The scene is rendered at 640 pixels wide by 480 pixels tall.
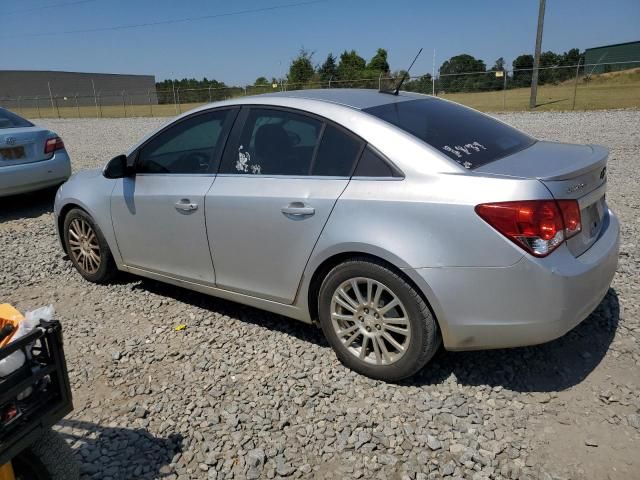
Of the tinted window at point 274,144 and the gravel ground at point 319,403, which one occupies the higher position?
the tinted window at point 274,144

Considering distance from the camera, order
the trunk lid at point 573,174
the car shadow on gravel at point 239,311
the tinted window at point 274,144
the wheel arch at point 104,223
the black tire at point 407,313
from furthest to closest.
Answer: the wheel arch at point 104,223, the car shadow on gravel at point 239,311, the tinted window at point 274,144, the black tire at point 407,313, the trunk lid at point 573,174

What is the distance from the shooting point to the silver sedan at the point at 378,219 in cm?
259

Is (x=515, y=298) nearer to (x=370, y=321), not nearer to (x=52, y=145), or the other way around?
(x=370, y=321)

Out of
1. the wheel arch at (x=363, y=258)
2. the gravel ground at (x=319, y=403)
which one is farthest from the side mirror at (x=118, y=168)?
the wheel arch at (x=363, y=258)

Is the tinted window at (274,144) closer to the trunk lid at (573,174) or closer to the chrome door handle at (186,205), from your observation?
the chrome door handle at (186,205)

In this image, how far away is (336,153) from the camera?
3.12 meters

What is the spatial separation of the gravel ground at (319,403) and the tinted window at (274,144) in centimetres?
118

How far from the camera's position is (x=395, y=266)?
110 inches

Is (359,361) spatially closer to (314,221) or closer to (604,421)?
(314,221)

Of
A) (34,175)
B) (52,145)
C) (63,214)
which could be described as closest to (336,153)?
(63,214)

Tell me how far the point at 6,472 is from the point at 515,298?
224 centimetres

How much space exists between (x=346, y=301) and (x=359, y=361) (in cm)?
38

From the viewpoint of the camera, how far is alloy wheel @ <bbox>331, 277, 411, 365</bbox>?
115 inches

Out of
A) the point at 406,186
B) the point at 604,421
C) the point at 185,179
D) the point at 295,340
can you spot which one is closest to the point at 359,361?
the point at 295,340
